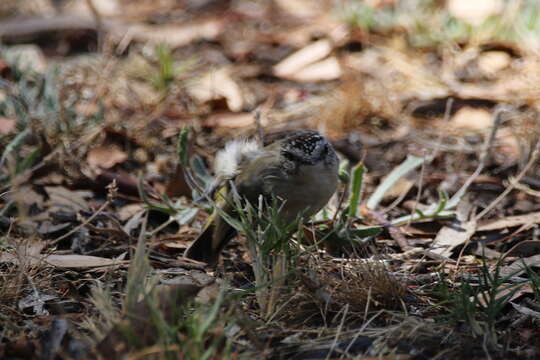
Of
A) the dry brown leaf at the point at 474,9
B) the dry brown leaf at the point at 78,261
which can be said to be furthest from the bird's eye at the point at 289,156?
the dry brown leaf at the point at 474,9

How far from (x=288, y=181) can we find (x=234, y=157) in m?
0.62

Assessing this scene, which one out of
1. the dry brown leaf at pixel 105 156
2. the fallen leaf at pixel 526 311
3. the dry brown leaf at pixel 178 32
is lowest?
the dry brown leaf at pixel 178 32

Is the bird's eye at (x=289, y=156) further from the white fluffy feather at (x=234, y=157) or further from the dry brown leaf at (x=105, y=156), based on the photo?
the dry brown leaf at (x=105, y=156)

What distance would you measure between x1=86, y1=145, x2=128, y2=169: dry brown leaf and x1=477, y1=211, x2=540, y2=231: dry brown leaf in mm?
2509

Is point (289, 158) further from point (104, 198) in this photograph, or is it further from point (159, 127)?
point (159, 127)

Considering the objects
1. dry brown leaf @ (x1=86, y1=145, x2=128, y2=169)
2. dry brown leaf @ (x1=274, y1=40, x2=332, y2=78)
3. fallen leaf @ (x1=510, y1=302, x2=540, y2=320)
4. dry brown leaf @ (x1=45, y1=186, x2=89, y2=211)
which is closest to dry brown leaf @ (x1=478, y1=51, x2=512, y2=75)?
dry brown leaf @ (x1=274, y1=40, x2=332, y2=78)

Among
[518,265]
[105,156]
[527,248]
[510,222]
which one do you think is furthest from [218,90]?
[518,265]

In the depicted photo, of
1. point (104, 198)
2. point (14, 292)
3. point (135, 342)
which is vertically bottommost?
point (104, 198)

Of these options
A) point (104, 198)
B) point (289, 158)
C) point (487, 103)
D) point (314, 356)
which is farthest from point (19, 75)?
point (314, 356)

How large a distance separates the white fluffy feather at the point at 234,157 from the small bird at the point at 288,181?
135 mm

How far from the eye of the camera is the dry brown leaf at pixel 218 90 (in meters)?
6.05

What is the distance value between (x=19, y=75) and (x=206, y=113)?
1532mm

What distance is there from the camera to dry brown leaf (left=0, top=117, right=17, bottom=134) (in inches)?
197

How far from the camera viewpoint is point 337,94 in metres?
5.74
